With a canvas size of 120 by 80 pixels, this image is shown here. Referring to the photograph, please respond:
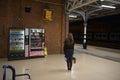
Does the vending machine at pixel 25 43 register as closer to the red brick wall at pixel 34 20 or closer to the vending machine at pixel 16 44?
the vending machine at pixel 16 44

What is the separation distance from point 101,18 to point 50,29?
948 cm

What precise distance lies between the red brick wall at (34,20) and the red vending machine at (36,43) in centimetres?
75

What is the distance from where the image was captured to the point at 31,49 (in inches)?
314

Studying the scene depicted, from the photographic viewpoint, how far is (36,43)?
8.18 meters

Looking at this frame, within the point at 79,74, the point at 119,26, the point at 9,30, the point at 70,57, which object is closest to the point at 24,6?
the point at 9,30

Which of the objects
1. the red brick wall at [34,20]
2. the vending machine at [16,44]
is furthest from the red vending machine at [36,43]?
the red brick wall at [34,20]

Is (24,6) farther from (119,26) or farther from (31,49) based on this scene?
(119,26)

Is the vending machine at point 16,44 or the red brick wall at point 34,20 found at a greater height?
the red brick wall at point 34,20

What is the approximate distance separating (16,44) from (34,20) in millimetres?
2083

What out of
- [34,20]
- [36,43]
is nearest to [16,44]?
[36,43]

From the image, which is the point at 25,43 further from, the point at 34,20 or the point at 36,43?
the point at 34,20

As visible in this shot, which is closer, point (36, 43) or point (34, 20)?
point (36, 43)

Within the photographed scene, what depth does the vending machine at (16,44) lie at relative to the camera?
7.40 m

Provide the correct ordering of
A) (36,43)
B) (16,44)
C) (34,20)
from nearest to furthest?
(16,44), (36,43), (34,20)
